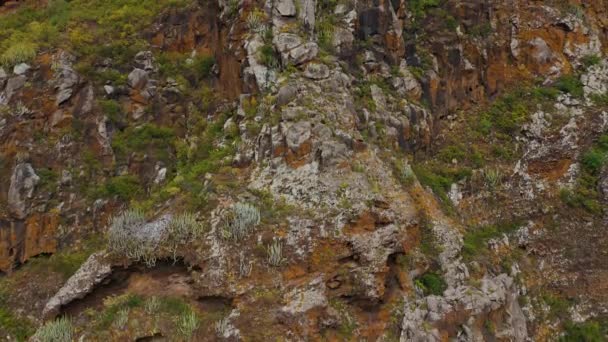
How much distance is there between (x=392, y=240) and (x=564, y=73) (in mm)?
11701

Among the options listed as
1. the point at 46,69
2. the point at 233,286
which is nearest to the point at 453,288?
the point at 233,286

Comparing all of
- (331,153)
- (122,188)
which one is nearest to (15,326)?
(122,188)

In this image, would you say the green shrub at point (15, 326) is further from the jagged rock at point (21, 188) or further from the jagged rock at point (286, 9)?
the jagged rock at point (286, 9)

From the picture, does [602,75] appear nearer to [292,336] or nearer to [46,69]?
[292,336]

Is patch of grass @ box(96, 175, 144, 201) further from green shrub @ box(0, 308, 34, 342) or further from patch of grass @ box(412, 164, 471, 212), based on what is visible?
patch of grass @ box(412, 164, 471, 212)

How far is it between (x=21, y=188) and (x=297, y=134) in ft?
24.9

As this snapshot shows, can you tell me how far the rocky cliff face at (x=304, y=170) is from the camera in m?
11.9

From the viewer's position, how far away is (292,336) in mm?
10789

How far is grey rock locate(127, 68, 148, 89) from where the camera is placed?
56.1 feet

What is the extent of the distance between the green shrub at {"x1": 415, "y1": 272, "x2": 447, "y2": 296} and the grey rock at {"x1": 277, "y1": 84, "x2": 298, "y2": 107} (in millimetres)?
5784

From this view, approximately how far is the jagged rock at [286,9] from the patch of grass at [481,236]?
8.42 metres

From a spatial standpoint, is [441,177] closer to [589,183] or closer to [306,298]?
[589,183]

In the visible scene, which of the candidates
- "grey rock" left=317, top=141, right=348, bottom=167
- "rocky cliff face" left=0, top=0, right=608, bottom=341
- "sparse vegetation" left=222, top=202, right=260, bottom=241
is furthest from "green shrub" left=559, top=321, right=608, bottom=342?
"sparse vegetation" left=222, top=202, right=260, bottom=241

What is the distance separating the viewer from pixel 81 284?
12.1m
